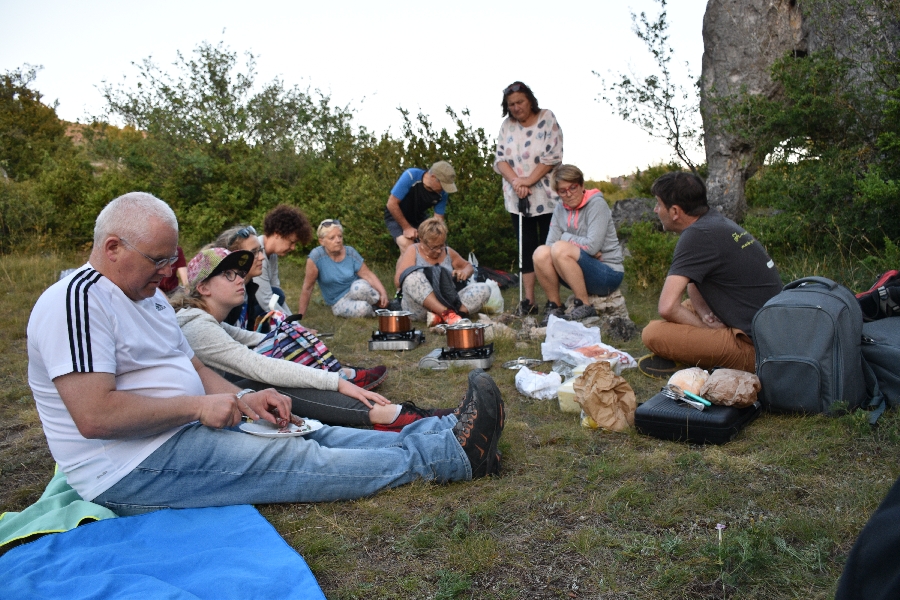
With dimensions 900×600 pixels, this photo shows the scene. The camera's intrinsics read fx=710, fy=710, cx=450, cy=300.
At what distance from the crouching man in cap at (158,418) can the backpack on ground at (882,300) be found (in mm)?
2356

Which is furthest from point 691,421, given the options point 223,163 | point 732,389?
point 223,163

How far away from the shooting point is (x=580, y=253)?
6.12 meters

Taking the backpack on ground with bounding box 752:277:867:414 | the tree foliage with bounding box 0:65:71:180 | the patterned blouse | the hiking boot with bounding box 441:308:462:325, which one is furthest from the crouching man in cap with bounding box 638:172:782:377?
the tree foliage with bounding box 0:65:71:180

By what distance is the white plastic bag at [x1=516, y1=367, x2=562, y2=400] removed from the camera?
4129 mm

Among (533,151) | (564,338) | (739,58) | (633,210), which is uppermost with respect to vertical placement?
(739,58)

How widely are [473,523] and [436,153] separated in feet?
24.9

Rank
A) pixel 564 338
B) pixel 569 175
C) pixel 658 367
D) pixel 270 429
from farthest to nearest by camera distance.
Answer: pixel 569 175
pixel 564 338
pixel 658 367
pixel 270 429

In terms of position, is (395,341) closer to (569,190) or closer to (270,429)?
(569,190)

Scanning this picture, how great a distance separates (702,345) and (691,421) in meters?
1.09

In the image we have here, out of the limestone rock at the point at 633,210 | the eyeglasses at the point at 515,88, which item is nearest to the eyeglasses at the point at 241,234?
the eyeglasses at the point at 515,88

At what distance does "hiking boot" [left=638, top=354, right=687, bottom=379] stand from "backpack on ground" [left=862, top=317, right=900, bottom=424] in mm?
1198

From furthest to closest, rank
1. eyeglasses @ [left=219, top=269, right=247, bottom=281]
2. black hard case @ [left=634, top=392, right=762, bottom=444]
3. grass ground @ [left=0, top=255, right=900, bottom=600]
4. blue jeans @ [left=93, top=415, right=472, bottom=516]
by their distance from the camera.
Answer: eyeglasses @ [left=219, top=269, right=247, bottom=281] → black hard case @ [left=634, top=392, right=762, bottom=444] → blue jeans @ [left=93, top=415, right=472, bottom=516] → grass ground @ [left=0, top=255, right=900, bottom=600]

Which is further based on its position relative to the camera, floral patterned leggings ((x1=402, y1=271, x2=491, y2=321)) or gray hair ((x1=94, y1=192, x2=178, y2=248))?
floral patterned leggings ((x1=402, y1=271, x2=491, y2=321))

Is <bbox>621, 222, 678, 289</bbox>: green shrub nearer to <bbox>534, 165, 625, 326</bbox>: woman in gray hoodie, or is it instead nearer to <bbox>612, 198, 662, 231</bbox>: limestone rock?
<bbox>534, 165, 625, 326</bbox>: woman in gray hoodie
